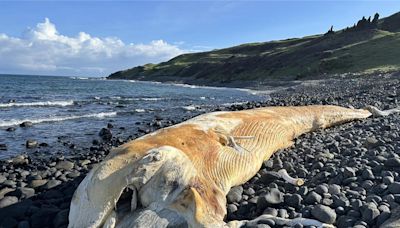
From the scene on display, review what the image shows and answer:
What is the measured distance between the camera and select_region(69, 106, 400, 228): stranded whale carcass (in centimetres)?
414

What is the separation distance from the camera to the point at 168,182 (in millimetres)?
4430

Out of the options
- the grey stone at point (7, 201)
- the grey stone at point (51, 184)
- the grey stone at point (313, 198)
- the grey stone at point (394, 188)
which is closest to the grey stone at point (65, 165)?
the grey stone at point (51, 184)

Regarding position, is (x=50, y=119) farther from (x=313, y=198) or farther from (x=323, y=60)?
(x=323, y=60)

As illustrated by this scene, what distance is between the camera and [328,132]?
9867 mm

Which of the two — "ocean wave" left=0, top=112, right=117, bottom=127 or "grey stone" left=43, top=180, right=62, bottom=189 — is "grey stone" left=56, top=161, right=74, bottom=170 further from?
"ocean wave" left=0, top=112, right=117, bottom=127

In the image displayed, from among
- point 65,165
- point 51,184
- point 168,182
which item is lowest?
point 65,165

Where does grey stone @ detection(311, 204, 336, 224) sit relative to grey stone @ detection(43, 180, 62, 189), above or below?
above

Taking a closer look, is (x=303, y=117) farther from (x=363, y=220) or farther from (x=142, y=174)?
(x=142, y=174)

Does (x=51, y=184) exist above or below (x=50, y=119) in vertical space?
above

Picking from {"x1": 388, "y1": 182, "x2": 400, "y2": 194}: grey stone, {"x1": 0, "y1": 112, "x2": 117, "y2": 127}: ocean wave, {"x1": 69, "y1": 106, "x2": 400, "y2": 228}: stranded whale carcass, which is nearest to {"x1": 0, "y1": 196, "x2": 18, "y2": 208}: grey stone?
{"x1": 69, "y1": 106, "x2": 400, "y2": 228}: stranded whale carcass

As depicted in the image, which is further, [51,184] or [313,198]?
[51,184]


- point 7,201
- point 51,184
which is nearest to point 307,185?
point 51,184

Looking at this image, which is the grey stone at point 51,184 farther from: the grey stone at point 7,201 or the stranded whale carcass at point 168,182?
the stranded whale carcass at point 168,182

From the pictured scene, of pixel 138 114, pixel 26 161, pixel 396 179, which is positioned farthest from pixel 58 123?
pixel 396 179
